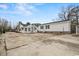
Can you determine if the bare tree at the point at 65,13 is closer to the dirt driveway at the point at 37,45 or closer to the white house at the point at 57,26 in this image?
the white house at the point at 57,26

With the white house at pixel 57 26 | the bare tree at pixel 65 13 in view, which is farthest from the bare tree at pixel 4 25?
the bare tree at pixel 65 13

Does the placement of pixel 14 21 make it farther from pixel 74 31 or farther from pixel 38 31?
pixel 74 31

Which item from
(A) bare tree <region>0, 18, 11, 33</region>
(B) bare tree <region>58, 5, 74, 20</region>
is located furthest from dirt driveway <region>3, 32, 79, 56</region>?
(B) bare tree <region>58, 5, 74, 20</region>

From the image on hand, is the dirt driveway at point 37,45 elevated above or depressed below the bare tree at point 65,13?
below

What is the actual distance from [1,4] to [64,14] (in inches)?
27.2

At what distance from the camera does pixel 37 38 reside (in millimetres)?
1730

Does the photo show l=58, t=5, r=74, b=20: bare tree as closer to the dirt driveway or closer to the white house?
the white house

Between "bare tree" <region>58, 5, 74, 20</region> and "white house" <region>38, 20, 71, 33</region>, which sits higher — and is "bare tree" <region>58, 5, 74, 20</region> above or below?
above

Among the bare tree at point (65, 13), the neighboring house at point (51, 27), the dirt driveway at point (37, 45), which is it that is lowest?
the dirt driveway at point (37, 45)

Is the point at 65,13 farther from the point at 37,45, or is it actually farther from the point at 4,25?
the point at 4,25

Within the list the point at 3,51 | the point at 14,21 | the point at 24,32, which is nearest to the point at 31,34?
the point at 24,32

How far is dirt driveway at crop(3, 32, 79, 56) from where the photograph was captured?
5.58 feet

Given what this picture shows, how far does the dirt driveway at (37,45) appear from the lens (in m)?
1.70

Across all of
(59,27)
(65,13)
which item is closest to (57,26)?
(59,27)
